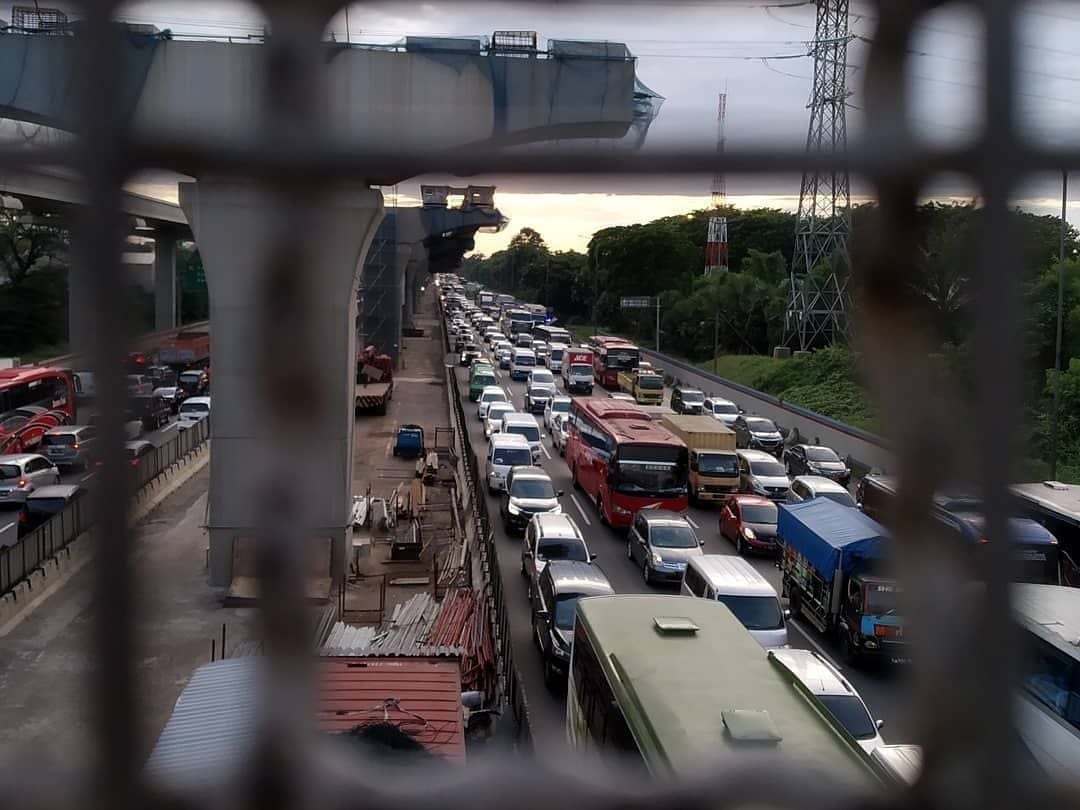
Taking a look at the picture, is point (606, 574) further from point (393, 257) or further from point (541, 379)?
point (541, 379)

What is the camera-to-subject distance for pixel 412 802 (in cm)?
77

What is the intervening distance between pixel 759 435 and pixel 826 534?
698 centimetres

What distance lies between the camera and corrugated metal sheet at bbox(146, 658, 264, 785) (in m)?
0.76

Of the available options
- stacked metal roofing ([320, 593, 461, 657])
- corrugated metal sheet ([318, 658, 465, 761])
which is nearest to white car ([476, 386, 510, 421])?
stacked metal roofing ([320, 593, 461, 657])

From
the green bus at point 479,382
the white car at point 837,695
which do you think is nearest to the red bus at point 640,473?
the white car at point 837,695

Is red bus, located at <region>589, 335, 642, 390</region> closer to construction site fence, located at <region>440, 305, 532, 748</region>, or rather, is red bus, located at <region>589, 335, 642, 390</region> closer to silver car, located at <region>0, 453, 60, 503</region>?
construction site fence, located at <region>440, 305, 532, 748</region>

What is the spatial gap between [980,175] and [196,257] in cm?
94

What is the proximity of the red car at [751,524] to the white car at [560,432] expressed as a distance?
4.21 metres

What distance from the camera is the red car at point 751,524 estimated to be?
9500 millimetres

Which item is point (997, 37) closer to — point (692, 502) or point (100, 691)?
point (100, 691)

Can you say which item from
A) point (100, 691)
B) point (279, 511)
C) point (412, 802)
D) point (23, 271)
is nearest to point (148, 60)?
point (23, 271)

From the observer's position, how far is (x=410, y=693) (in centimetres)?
448

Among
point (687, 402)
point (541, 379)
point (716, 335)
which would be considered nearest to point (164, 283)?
point (716, 335)

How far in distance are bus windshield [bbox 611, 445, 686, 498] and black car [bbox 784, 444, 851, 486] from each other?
1.97 meters
